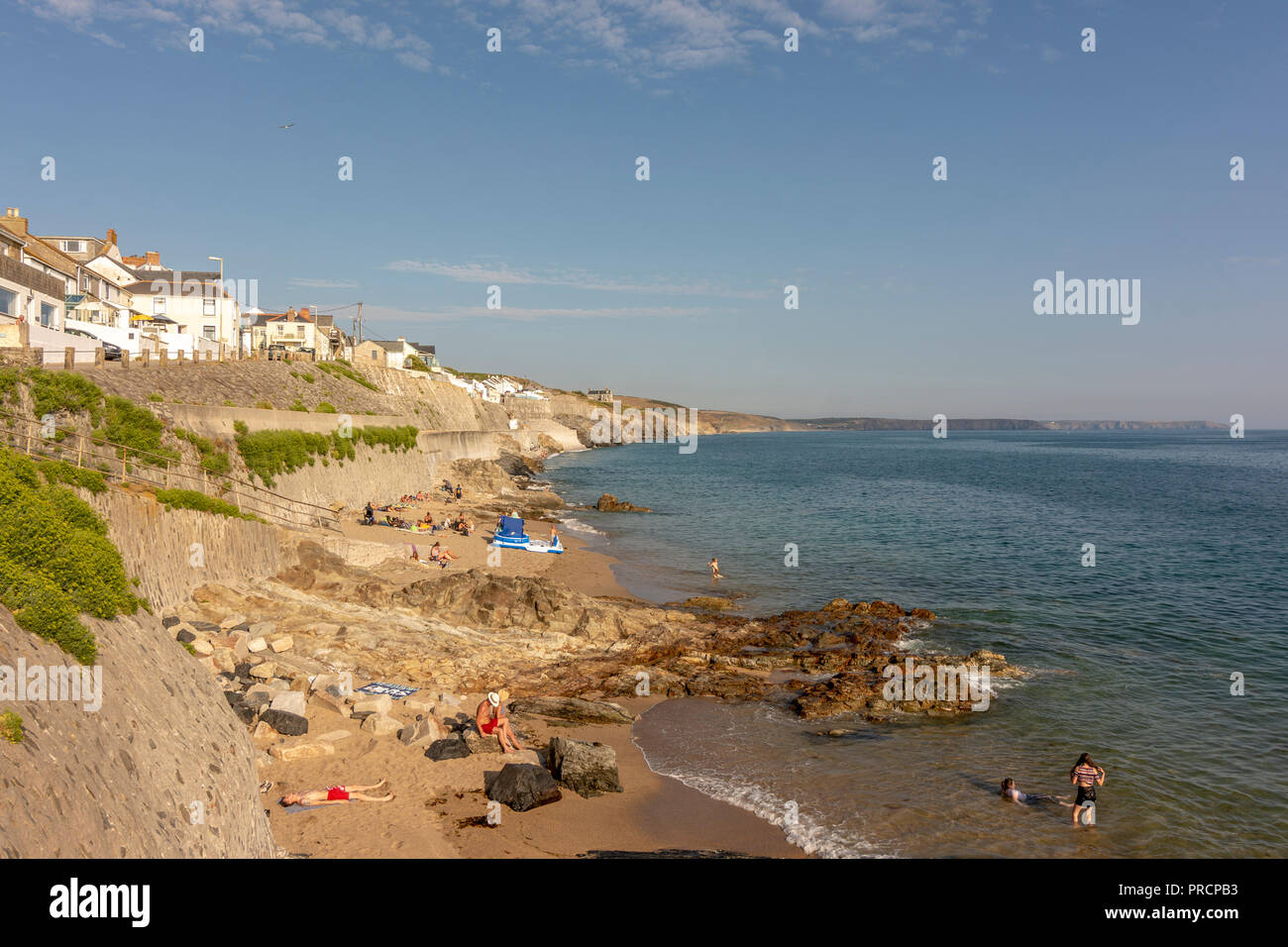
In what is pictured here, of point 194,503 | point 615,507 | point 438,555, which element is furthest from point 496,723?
point 615,507

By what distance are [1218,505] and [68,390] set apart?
Answer: 3362 inches

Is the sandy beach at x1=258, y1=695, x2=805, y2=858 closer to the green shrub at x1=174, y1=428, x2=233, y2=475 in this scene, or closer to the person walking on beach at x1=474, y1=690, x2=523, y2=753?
the person walking on beach at x1=474, y1=690, x2=523, y2=753

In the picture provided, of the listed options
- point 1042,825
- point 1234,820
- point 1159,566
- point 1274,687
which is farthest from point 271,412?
point 1159,566

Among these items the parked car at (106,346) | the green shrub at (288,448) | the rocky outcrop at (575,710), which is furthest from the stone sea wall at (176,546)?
the parked car at (106,346)

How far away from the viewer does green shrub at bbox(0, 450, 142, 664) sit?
8383mm

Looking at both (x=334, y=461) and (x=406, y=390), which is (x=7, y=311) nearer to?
(x=334, y=461)

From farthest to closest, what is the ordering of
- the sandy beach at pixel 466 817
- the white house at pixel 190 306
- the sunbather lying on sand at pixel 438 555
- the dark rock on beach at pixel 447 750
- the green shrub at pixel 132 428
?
the white house at pixel 190 306 → the sunbather lying on sand at pixel 438 555 → the green shrub at pixel 132 428 → the dark rock on beach at pixel 447 750 → the sandy beach at pixel 466 817

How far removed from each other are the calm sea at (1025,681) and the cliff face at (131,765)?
9278 mm

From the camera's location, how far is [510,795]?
13133 mm

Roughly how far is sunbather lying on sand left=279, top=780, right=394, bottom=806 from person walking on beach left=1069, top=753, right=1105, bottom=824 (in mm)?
13107

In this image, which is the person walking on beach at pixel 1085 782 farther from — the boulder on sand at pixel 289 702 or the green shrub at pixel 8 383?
the green shrub at pixel 8 383

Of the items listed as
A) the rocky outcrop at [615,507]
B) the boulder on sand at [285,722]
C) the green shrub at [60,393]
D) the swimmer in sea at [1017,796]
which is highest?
the green shrub at [60,393]

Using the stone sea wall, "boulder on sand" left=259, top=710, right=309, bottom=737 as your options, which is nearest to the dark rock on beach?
"boulder on sand" left=259, top=710, right=309, bottom=737

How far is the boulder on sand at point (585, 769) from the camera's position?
46.6ft
